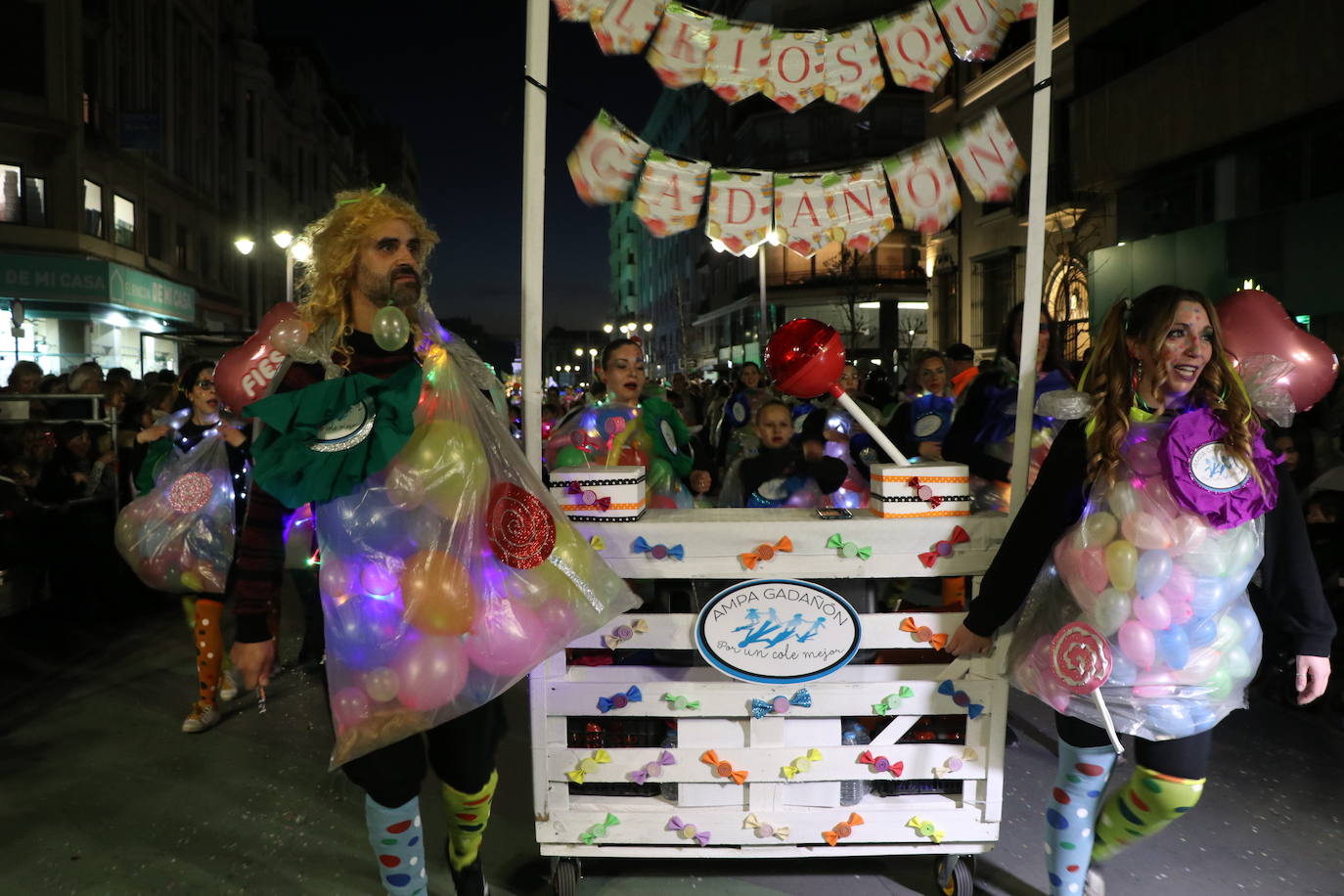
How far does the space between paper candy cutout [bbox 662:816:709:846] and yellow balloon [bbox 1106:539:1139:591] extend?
57.3 inches

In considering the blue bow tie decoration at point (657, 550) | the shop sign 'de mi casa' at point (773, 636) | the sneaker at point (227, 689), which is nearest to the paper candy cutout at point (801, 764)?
the shop sign 'de mi casa' at point (773, 636)

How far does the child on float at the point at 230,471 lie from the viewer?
15.7 ft

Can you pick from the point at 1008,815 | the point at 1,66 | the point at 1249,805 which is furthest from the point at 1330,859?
the point at 1,66

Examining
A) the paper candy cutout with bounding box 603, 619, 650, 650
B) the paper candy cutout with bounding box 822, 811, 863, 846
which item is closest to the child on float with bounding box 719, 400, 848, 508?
the paper candy cutout with bounding box 603, 619, 650, 650

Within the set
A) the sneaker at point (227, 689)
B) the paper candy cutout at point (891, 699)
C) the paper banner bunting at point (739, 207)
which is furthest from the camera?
the sneaker at point (227, 689)

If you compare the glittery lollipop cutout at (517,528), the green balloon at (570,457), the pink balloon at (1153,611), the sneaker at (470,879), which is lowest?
the sneaker at (470,879)

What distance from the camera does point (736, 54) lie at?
306cm

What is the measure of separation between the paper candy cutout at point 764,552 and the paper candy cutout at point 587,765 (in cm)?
75

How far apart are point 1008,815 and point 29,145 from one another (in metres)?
21.6

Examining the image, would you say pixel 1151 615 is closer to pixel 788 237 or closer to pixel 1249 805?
pixel 788 237

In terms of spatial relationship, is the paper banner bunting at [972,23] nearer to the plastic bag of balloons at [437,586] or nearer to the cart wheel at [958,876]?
the plastic bag of balloons at [437,586]

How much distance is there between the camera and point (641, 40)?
300 cm

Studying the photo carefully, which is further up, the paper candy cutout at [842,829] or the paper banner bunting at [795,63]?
the paper banner bunting at [795,63]

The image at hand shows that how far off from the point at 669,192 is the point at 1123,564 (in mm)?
1757
